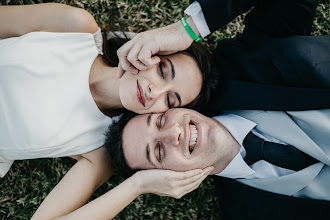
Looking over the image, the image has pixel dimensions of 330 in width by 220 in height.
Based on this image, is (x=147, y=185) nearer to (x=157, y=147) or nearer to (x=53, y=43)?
(x=157, y=147)

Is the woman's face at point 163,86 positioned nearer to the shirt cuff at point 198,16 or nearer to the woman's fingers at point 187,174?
the shirt cuff at point 198,16

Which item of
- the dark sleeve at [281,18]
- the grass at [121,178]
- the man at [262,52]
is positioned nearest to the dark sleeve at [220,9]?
the man at [262,52]

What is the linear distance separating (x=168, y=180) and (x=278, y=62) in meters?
1.35

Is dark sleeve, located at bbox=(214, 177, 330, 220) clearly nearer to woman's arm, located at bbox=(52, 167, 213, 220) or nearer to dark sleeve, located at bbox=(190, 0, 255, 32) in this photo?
woman's arm, located at bbox=(52, 167, 213, 220)

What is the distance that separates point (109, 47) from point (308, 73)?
1.88 metres

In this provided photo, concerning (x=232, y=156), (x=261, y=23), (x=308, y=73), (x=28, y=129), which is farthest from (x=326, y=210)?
(x=28, y=129)

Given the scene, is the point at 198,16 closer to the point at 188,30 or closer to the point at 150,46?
the point at 188,30


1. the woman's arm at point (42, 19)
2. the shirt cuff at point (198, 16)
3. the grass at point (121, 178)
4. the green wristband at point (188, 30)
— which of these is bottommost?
the grass at point (121, 178)

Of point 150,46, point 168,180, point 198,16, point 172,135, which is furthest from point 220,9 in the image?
point 168,180

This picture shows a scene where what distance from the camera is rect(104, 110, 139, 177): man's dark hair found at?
2699mm

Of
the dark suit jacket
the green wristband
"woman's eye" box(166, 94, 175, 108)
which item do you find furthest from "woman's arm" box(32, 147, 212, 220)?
the green wristband

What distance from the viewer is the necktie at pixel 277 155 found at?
8.54ft

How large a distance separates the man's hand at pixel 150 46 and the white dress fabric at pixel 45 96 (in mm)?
635

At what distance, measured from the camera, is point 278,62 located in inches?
100
